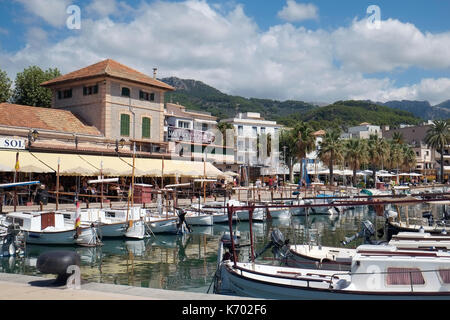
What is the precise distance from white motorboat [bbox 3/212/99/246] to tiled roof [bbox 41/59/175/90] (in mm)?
20994

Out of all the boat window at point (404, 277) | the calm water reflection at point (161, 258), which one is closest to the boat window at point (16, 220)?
the calm water reflection at point (161, 258)

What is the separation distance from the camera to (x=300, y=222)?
143ft

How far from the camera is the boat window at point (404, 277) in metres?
12.9

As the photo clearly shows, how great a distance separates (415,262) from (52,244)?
21.6 m

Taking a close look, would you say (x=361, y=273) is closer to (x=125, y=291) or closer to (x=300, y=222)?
(x=125, y=291)

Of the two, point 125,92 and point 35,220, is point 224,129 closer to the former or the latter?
point 125,92

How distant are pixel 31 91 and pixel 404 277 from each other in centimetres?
6049

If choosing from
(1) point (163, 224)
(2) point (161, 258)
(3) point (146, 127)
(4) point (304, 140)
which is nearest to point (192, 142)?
(3) point (146, 127)

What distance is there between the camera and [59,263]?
34.2 ft

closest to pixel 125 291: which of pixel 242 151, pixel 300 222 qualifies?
pixel 300 222

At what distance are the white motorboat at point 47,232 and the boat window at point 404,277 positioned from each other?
1916 cm

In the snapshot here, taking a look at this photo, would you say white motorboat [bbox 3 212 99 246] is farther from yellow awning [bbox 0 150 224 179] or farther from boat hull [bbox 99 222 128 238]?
yellow awning [bbox 0 150 224 179]
